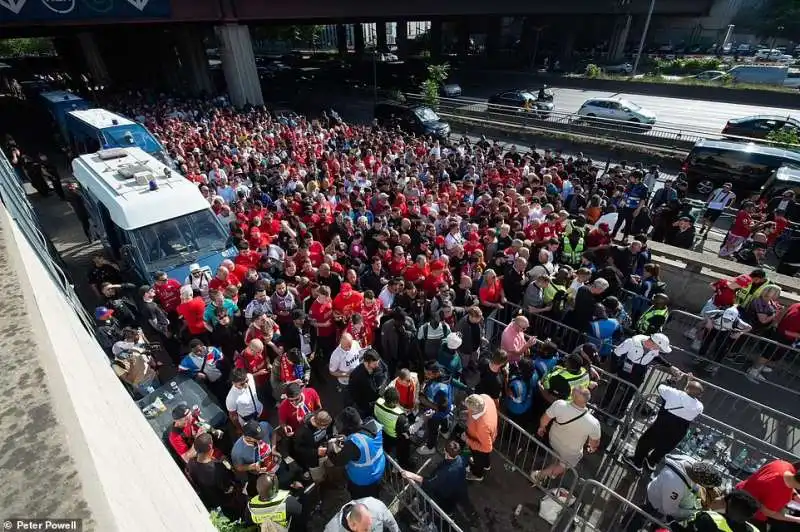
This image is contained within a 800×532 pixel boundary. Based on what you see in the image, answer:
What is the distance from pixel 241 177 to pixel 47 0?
1614cm

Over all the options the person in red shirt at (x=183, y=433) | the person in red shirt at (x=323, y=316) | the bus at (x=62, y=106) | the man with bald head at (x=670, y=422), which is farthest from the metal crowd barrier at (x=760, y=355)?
the bus at (x=62, y=106)

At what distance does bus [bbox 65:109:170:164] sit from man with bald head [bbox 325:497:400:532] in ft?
42.0

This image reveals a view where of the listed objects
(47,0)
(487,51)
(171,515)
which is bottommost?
(487,51)

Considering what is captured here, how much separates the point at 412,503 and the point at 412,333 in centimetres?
219

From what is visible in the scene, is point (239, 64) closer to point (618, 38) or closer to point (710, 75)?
point (710, 75)

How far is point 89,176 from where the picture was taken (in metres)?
9.42

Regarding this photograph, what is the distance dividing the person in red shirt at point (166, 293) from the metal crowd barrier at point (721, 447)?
6959 millimetres

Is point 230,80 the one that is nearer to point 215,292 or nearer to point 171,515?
point 215,292

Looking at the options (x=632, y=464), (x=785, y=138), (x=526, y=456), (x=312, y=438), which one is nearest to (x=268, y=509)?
(x=312, y=438)

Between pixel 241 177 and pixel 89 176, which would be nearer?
pixel 89 176

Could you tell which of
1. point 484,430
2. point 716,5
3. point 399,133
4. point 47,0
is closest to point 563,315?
point 484,430

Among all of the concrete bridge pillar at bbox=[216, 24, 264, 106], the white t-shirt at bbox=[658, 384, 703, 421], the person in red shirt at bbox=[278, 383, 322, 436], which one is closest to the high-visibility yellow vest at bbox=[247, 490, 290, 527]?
the person in red shirt at bbox=[278, 383, 322, 436]

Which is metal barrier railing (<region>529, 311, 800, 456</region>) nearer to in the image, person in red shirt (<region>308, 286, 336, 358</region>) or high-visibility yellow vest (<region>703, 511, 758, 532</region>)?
high-visibility yellow vest (<region>703, 511, 758, 532</region>)

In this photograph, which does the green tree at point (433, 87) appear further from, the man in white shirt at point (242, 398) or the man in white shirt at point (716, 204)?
the man in white shirt at point (242, 398)
